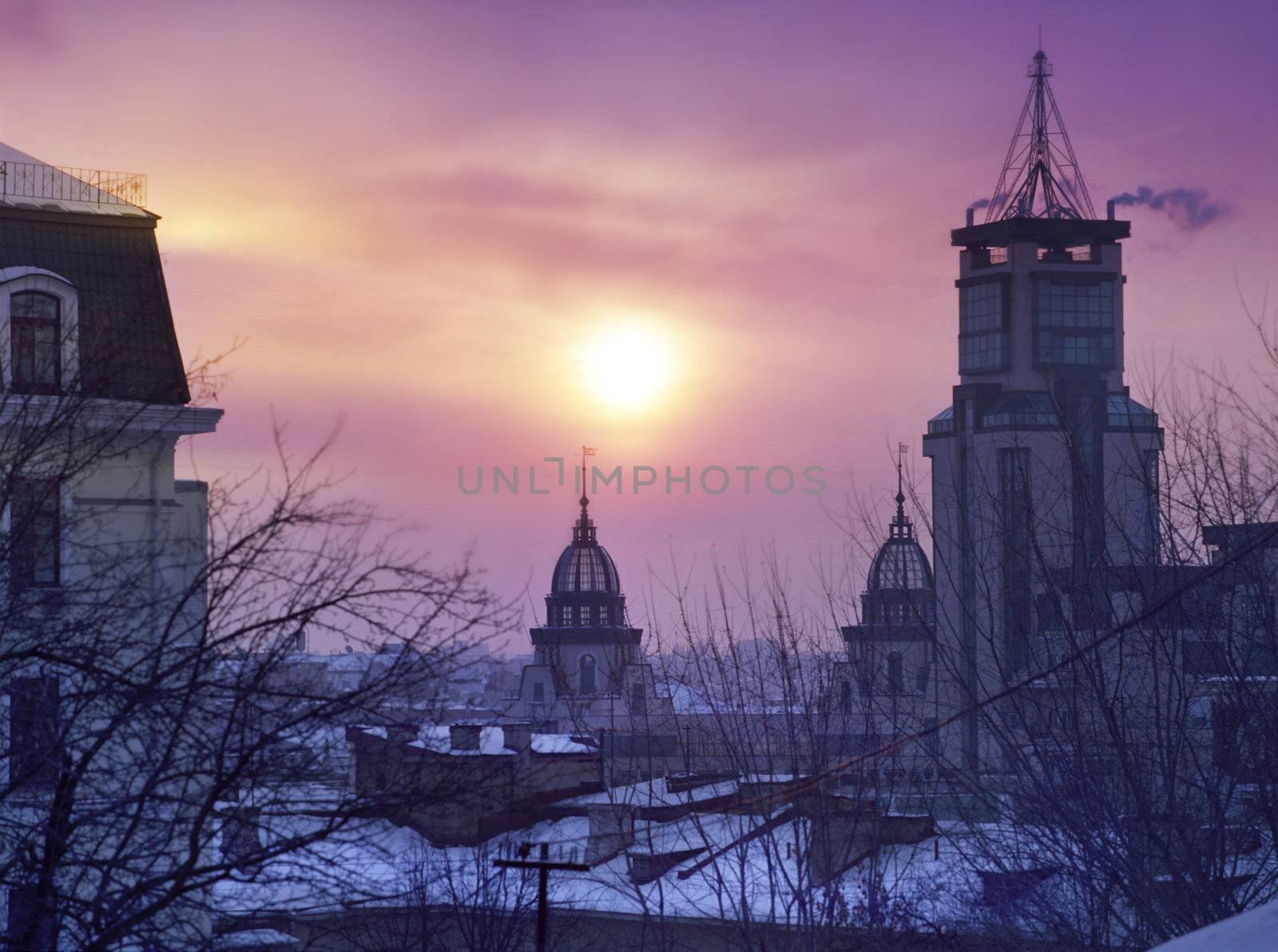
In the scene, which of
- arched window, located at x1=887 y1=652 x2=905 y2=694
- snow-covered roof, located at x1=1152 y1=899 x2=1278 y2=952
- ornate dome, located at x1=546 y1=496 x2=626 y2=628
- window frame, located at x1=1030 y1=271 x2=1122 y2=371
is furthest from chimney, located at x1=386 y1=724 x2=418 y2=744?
ornate dome, located at x1=546 y1=496 x2=626 y2=628

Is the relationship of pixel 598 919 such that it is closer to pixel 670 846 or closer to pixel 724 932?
pixel 670 846

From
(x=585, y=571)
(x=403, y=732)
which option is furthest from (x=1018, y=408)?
(x=403, y=732)

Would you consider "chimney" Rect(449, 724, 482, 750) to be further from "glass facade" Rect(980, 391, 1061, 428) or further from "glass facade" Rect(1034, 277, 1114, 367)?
"glass facade" Rect(1034, 277, 1114, 367)

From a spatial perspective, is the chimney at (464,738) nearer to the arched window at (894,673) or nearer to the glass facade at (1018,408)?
the arched window at (894,673)

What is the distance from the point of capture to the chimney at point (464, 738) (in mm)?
8945

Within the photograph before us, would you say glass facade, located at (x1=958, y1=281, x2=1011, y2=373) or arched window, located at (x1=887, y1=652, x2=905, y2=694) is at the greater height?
glass facade, located at (x1=958, y1=281, x2=1011, y2=373)

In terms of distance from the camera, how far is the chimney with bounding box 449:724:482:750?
8945 millimetres

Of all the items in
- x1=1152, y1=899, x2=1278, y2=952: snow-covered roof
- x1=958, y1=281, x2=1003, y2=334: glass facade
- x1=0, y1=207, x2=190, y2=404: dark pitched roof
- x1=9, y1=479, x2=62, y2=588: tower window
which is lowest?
x1=1152, y1=899, x2=1278, y2=952: snow-covered roof

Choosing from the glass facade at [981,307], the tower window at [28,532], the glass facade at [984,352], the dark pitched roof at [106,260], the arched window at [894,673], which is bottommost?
the arched window at [894,673]

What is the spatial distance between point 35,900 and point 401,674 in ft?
6.85

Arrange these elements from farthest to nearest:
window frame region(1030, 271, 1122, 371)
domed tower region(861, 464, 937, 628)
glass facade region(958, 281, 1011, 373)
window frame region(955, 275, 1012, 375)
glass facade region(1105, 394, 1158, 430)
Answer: glass facade region(958, 281, 1011, 373), window frame region(955, 275, 1012, 375), window frame region(1030, 271, 1122, 371), glass facade region(1105, 394, 1158, 430), domed tower region(861, 464, 937, 628)

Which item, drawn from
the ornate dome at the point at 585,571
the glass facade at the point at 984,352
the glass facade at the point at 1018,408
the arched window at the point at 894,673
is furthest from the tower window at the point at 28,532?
the ornate dome at the point at 585,571

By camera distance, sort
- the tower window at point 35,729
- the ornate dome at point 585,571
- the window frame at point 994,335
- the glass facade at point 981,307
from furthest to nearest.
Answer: the ornate dome at point 585,571, the glass facade at point 981,307, the window frame at point 994,335, the tower window at point 35,729

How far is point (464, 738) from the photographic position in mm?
9219
